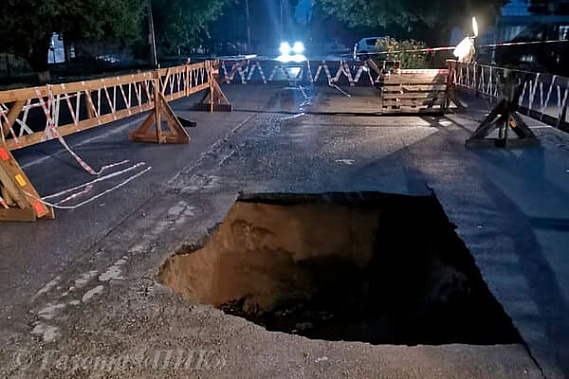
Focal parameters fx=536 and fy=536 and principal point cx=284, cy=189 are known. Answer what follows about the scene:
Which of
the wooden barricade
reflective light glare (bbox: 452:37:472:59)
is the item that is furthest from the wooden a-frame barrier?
reflective light glare (bbox: 452:37:472:59)

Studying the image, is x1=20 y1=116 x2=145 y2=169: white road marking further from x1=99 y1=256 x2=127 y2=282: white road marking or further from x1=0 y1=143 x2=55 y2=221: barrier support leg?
x1=99 y1=256 x2=127 y2=282: white road marking

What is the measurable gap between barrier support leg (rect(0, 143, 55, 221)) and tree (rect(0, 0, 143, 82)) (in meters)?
13.6

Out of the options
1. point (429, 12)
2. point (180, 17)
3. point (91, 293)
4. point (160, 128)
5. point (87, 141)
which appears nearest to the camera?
point (91, 293)

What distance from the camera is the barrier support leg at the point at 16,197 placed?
6.18 meters

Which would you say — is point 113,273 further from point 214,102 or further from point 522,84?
point 214,102

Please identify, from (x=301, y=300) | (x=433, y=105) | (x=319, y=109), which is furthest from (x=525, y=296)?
(x=319, y=109)

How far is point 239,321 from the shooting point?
409 centimetres

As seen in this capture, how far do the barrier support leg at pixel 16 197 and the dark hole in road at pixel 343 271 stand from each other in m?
2.13

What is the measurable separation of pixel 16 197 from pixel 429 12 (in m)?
23.7

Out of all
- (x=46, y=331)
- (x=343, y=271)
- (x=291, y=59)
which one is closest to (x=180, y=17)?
(x=291, y=59)

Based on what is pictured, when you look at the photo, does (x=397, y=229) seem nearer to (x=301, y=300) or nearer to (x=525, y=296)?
(x=301, y=300)

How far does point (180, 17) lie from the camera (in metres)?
32.1

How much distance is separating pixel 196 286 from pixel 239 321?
1479 mm

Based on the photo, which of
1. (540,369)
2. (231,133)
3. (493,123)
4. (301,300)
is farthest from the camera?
(231,133)
